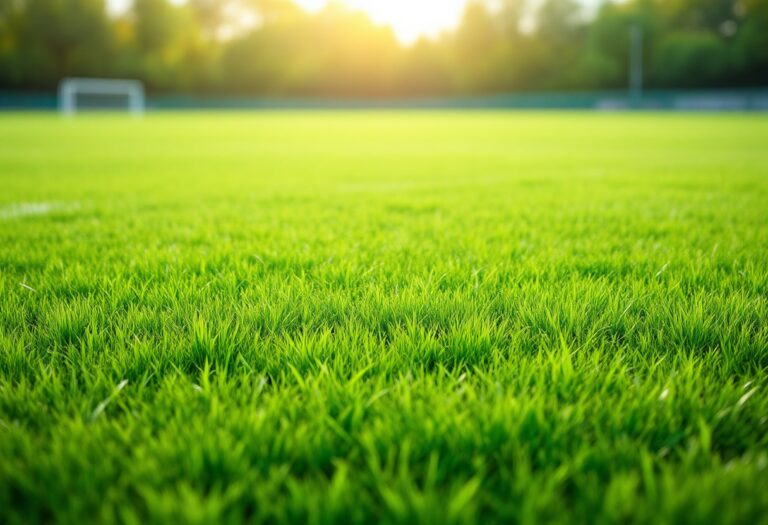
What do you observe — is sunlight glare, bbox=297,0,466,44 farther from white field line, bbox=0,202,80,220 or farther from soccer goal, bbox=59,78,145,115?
white field line, bbox=0,202,80,220

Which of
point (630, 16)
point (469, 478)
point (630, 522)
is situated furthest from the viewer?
point (630, 16)

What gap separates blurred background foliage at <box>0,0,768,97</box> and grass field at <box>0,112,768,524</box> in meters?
65.8

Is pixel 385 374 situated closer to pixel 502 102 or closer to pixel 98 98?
pixel 98 98

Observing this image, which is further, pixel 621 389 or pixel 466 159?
pixel 466 159

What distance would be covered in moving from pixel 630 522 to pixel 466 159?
31.0 feet

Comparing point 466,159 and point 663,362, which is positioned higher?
point 466,159

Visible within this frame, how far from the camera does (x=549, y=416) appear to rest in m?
1.20

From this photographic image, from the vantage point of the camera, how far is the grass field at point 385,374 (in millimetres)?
980

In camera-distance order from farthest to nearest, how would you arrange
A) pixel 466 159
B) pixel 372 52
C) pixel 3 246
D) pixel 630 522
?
1. pixel 372 52
2. pixel 466 159
3. pixel 3 246
4. pixel 630 522

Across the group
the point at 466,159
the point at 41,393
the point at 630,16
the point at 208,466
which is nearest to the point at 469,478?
the point at 208,466

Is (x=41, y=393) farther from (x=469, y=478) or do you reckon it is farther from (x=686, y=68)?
(x=686, y=68)

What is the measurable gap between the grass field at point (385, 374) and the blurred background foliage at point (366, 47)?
6579cm

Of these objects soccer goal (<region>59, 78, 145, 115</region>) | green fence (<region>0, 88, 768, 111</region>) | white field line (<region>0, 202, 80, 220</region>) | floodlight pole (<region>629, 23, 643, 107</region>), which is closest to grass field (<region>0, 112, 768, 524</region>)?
white field line (<region>0, 202, 80, 220</region>)

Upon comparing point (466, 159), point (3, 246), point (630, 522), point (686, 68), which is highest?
point (686, 68)
